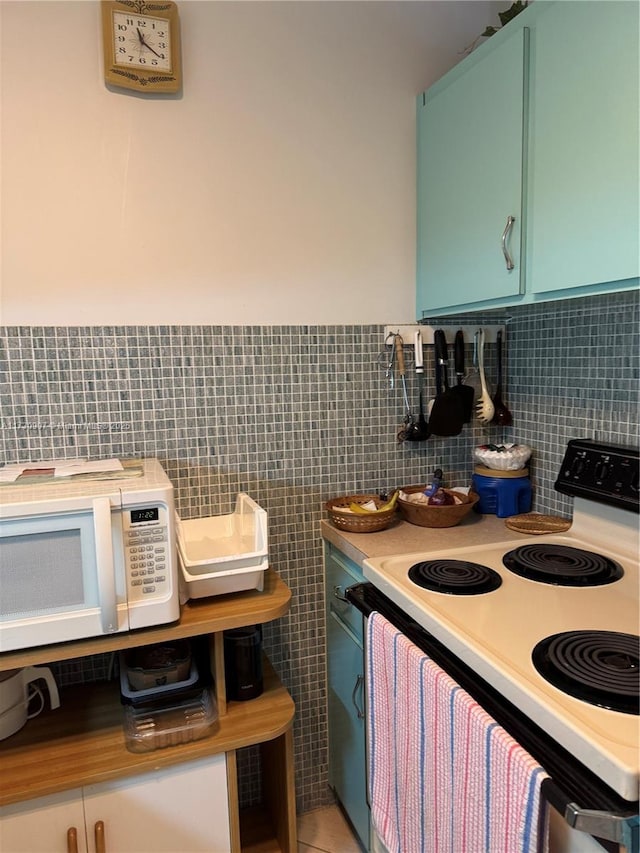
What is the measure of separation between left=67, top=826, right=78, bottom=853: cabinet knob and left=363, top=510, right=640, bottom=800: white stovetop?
35.0 inches

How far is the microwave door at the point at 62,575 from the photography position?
126 centimetres

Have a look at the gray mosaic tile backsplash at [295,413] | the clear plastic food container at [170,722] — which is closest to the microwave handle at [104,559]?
the clear plastic food container at [170,722]

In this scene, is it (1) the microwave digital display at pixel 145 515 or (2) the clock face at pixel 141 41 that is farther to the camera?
(2) the clock face at pixel 141 41

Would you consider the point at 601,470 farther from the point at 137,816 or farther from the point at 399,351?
the point at 137,816

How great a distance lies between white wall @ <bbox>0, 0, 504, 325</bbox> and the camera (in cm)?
161

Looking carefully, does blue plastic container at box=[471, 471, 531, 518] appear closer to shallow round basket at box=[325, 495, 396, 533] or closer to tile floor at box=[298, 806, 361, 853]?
shallow round basket at box=[325, 495, 396, 533]

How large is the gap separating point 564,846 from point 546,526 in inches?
39.1

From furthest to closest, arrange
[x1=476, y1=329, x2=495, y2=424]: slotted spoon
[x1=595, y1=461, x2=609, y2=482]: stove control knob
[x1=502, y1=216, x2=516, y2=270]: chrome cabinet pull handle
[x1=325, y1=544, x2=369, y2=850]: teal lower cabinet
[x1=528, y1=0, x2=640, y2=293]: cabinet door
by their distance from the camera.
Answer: [x1=476, y1=329, x2=495, y2=424]: slotted spoon, [x1=325, y1=544, x2=369, y2=850]: teal lower cabinet, [x1=595, y1=461, x2=609, y2=482]: stove control knob, [x1=502, y1=216, x2=516, y2=270]: chrome cabinet pull handle, [x1=528, y1=0, x2=640, y2=293]: cabinet door

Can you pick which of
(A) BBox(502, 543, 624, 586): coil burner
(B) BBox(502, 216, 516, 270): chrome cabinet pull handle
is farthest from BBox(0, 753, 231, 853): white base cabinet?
(B) BBox(502, 216, 516, 270): chrome cabinet pull handle

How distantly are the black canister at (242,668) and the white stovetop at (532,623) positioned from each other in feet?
1.35

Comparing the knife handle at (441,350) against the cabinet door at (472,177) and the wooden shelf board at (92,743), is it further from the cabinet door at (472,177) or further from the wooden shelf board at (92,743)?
the wooden shelf board at (92,743)

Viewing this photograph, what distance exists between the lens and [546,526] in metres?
1.76

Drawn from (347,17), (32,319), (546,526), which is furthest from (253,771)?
(347,17)

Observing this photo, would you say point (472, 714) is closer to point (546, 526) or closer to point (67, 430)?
point (546, 526)
